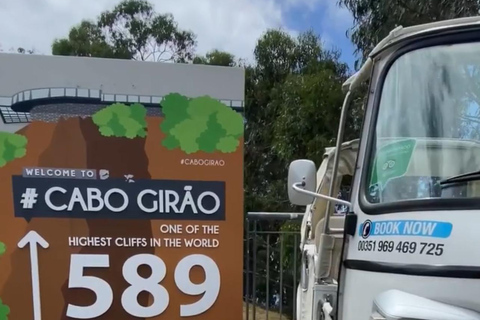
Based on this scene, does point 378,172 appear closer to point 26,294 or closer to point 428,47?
point 428,47

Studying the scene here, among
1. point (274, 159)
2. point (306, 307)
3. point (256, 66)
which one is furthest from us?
point (256, 66)

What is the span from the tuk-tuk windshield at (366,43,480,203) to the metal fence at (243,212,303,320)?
2.88 m

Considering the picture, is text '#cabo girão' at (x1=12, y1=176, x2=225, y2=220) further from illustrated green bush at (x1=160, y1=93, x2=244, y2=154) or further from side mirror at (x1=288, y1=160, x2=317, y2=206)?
side mirror at (x1=288, y1=160, x2=317, y2=206)

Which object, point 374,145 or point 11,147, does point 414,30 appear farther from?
point 11,147

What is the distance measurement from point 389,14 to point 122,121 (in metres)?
8.04

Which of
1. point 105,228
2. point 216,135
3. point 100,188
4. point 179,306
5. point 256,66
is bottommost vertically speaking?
point 179,306

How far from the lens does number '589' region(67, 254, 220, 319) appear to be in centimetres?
528

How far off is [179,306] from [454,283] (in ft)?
11.4

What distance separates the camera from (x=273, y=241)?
7.18 m

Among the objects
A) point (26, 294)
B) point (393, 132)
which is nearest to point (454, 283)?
point (393, 132)

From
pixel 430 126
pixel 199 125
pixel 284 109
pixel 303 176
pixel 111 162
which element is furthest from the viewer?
pixel 284 109

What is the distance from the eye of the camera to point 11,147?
5227 mm

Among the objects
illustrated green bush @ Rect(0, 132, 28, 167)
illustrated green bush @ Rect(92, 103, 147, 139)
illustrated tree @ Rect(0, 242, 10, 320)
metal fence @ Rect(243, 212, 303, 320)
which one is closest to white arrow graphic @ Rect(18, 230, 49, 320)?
illustrated tree @ Rect(0, 242, 10, 320)

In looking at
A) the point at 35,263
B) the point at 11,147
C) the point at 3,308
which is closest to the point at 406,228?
the point at 35,263
